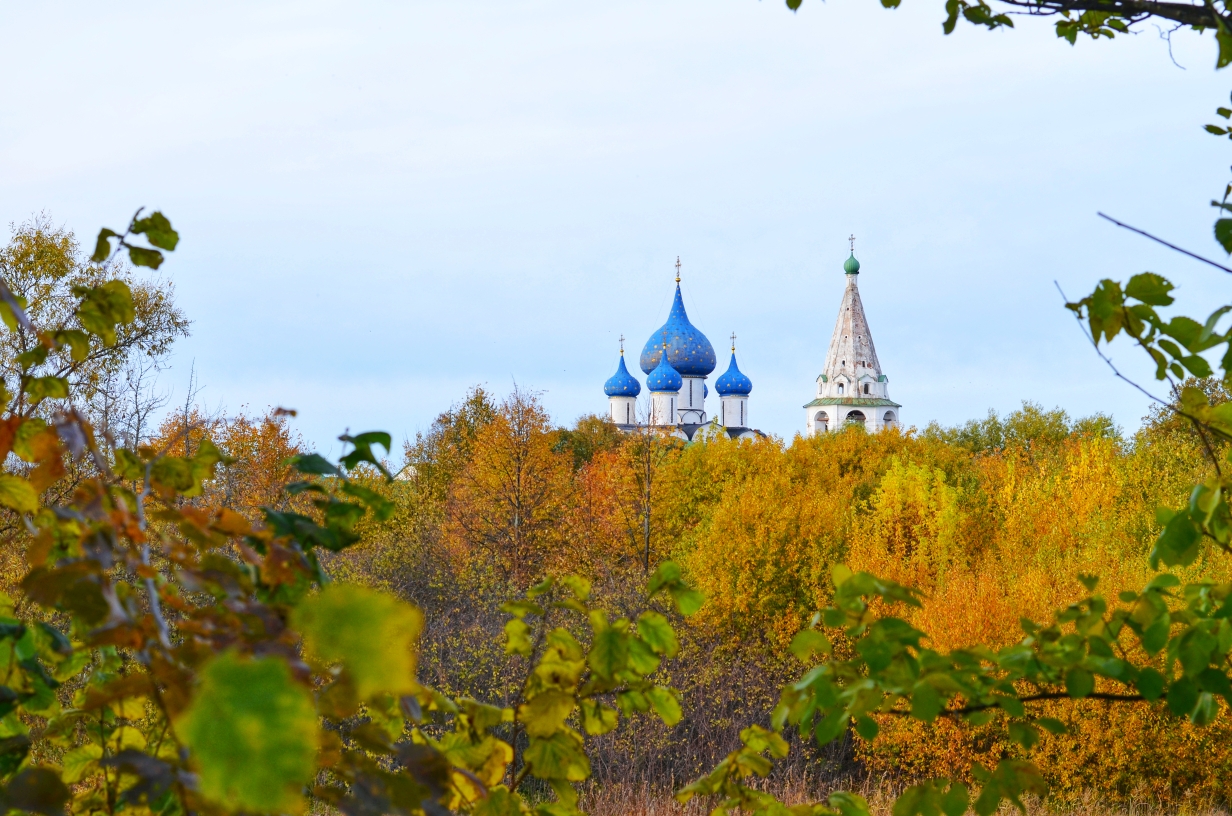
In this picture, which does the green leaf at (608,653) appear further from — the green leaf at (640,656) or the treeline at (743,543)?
the treeline at (743,543)

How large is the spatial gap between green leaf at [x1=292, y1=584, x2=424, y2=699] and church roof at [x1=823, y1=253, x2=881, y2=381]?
57881 mm

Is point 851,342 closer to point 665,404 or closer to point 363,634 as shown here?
point 665,404

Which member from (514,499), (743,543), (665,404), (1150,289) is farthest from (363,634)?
(665,404)

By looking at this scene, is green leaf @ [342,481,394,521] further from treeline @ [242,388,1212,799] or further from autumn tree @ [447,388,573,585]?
autumn tree @ [447,388,573,585]

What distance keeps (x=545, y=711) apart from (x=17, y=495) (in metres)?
0.94

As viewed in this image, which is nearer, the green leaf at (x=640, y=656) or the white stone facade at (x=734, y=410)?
the green leaf at (x=640, y=656)

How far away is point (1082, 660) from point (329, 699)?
1244mm

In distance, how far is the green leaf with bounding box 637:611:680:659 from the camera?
6.10ft

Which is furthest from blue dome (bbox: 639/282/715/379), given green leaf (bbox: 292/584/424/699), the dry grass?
green leaf (bbox: 292/584/424/699)

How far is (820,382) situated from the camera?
5903 cm

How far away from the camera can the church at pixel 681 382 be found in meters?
59.0

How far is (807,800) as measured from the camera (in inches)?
421

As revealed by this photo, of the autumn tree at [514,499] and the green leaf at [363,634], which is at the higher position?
the autumn tree at [514,499]

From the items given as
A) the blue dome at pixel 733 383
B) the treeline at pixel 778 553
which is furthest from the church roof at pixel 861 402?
the treeline at pixel 778 553
